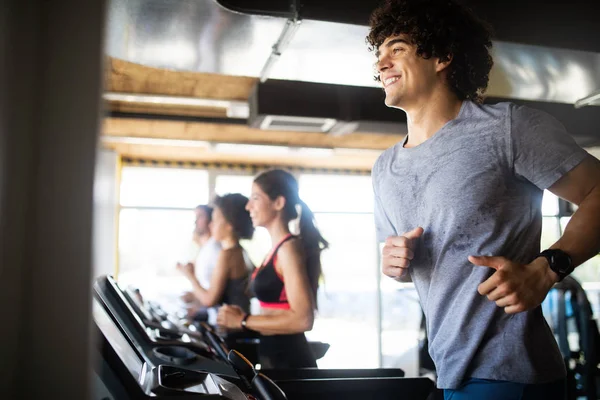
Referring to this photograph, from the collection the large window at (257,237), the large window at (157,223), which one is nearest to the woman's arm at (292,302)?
the large window at (257,237)

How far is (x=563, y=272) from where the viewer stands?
3.37 ft

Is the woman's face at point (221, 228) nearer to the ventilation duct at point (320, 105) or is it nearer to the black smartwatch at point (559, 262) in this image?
the ventilation duct at point (320, 105)

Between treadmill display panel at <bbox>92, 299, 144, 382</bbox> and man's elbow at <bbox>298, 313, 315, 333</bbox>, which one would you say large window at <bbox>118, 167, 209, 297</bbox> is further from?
treadmill display panel at <bbox>92, 299, 144, 382</bbox>

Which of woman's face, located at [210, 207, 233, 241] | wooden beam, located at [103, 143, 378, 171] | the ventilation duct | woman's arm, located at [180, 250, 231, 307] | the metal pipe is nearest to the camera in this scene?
the metal pipe

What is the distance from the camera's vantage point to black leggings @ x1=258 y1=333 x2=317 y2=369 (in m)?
2.23

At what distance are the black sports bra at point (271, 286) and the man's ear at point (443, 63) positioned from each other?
45.6 inches

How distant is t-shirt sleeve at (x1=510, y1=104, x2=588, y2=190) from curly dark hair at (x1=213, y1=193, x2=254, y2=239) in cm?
246

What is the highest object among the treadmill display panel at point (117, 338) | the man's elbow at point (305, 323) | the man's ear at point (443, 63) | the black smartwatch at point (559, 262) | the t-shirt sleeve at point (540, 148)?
the man's ear at point (443, 63)

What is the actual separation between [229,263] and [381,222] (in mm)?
1903

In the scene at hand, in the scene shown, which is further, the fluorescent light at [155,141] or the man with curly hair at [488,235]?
the fluorescent light at [155,141]

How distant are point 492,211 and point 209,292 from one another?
2.30 meters

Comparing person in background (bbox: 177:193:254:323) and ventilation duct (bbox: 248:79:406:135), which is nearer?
person in background (bbox: 177:193:254:323)

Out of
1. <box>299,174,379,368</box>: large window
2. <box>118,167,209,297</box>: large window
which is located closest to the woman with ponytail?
<box>118,167,209,297</box>: large window

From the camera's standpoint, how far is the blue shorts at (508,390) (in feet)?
3.68
